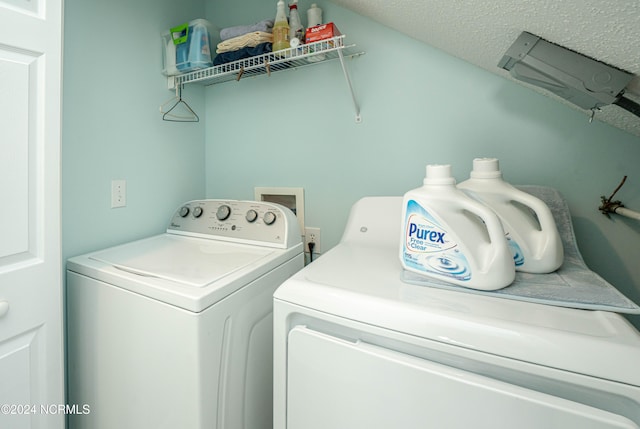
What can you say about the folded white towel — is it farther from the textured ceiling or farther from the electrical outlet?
the electrical outlet

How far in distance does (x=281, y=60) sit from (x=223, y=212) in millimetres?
810

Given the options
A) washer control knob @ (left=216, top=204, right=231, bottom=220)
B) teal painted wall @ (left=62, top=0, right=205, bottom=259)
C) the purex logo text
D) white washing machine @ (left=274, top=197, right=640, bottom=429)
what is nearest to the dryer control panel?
washer control knob @ (left=216, top=204, right=231, bottom=220)

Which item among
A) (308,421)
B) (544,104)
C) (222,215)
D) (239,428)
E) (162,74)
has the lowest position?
(239,428)

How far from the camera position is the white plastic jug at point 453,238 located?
28.5 inches

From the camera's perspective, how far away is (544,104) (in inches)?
45.2

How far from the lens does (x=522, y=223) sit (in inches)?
34.7

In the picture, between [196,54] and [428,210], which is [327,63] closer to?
[196,54]

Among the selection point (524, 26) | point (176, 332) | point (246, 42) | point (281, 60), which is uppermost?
point (246, 42)

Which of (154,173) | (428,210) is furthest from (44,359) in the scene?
(428,210)

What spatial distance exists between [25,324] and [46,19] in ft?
2.95

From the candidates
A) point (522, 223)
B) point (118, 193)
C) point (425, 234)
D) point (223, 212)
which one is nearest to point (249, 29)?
point (223, 212)

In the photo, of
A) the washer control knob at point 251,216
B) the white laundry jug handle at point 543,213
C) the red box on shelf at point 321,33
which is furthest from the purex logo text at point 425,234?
the red box on shelf at point 321,33

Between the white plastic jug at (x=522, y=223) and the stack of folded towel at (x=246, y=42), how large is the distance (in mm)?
1142

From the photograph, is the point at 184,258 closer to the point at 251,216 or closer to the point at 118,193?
the point at 251,216
